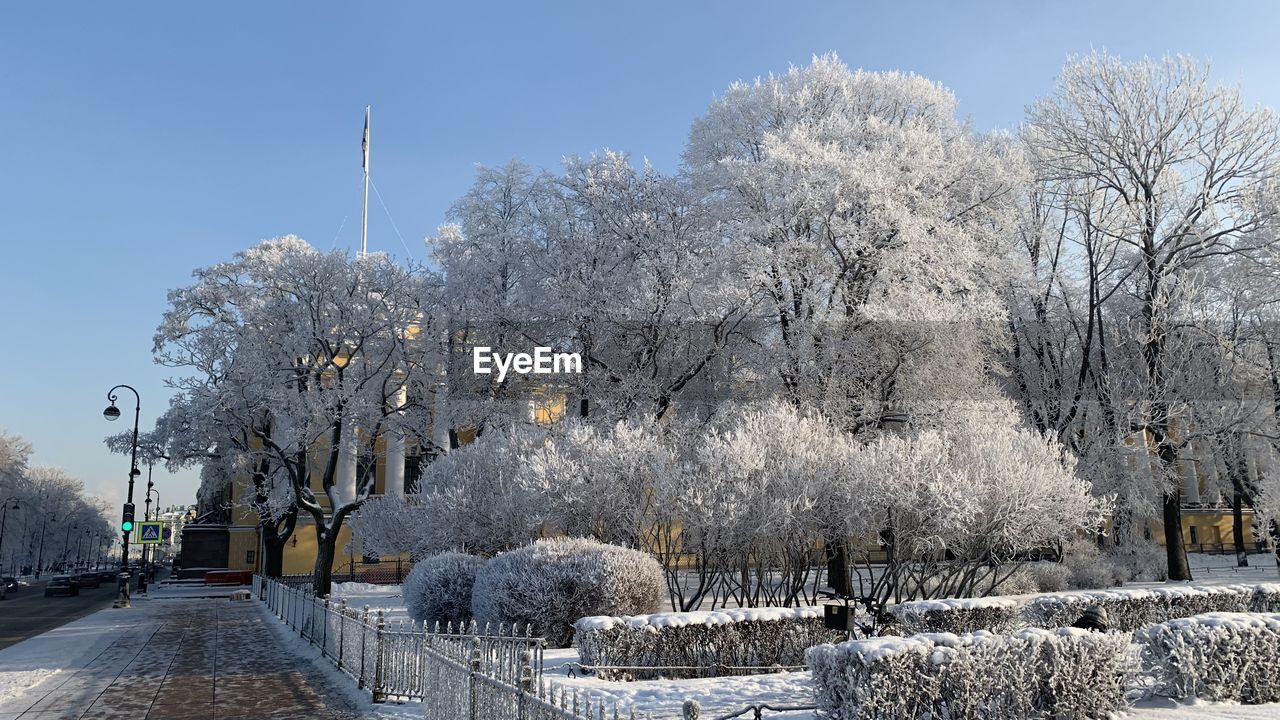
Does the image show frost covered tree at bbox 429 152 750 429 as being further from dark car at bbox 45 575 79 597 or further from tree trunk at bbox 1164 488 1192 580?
dark car at bbox 45 575 79 597

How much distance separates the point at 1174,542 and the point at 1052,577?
24.3ft

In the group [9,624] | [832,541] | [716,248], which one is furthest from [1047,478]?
[9,624]

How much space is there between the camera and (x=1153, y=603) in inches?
746

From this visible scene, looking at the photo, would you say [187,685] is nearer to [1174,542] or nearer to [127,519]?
[127,519]

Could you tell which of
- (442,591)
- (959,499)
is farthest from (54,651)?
(959,499)

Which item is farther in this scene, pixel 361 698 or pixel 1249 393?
pixel 1249 393

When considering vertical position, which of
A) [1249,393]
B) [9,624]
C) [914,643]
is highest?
[1249,393]

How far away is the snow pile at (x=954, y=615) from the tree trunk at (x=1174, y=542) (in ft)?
61.1

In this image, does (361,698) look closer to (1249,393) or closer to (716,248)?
(716,248)

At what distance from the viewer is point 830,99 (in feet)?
110

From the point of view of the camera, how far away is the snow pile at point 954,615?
16188 millimetres

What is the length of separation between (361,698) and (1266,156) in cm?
3375

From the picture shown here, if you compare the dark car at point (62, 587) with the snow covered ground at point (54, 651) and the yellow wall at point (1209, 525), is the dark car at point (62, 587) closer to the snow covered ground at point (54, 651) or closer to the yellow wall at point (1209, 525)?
the snow covered ground at point (54, 651)

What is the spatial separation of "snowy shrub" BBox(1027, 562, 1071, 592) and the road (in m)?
29.5
